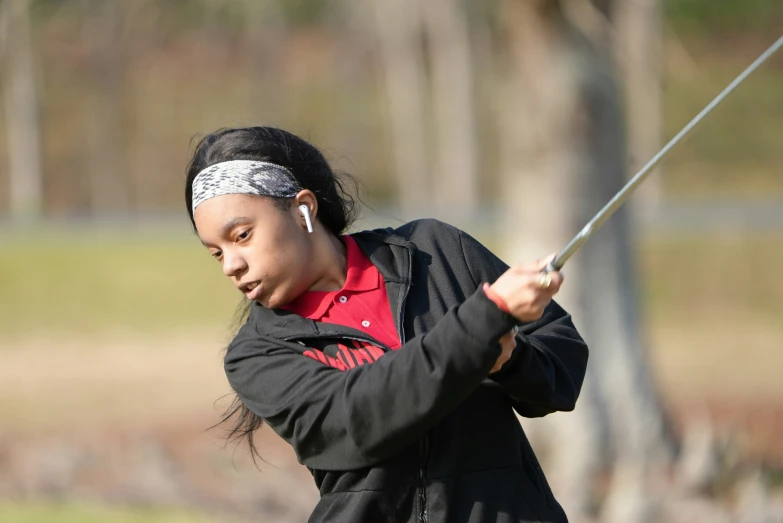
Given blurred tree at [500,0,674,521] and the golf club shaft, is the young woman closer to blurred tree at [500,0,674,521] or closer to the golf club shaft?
the golf club shaft

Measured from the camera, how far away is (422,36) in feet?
103

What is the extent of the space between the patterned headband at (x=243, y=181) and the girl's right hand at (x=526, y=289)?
0.57m

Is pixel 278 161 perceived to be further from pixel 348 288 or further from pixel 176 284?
pixel 176 284

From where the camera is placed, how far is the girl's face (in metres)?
2.07

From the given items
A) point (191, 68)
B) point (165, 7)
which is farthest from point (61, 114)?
point (165, 7)

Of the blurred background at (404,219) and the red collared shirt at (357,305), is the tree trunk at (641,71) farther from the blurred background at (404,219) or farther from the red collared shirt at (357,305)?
the red collared shirt at (357,305)

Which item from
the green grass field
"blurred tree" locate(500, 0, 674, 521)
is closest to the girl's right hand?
"blurred tree" locate(500, 0, 674, 521)

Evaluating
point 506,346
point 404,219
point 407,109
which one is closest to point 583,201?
point 506,346

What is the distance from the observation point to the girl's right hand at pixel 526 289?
5.87ft

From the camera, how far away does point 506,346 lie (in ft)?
6.22

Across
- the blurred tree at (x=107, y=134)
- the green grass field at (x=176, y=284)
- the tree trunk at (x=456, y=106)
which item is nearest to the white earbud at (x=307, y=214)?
the green grass field at (x=176, y=284)

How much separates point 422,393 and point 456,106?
2587 centimetres

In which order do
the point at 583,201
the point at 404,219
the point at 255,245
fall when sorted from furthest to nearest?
the point at 404,219, the point at 583,201, the point at 255,245

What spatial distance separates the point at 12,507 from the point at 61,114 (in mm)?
28726
